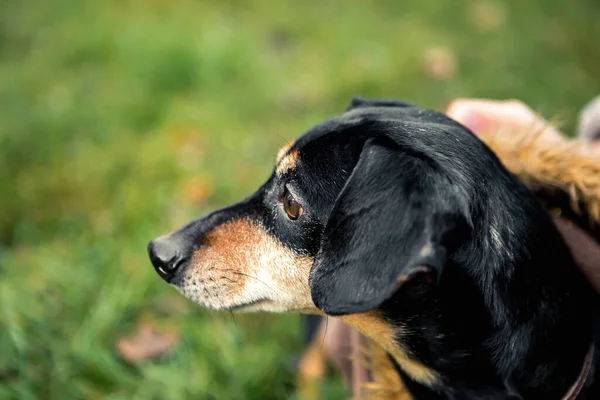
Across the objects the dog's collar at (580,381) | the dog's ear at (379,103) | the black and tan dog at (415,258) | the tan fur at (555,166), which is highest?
the dog's ear at (379,103)

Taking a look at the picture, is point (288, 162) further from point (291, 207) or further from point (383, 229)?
point (383, 229)

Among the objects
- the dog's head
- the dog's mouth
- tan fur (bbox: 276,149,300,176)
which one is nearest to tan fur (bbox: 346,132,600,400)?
the dog's head

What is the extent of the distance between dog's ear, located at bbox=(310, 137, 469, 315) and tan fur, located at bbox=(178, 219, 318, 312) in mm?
240

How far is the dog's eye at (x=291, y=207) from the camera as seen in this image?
5.27 feet

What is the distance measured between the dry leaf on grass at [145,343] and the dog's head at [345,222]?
2.46 ft

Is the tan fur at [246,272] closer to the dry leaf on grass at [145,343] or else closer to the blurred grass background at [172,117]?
the blurred grass background at [172,117]

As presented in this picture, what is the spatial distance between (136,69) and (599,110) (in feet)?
10.4

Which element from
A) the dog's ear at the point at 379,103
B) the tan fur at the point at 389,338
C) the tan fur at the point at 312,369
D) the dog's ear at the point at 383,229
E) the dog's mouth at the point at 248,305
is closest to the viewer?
the dog's ear at the point at 383,229

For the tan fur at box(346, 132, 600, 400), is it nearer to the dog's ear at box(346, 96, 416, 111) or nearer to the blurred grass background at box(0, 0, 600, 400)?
the dog's ear at box(346, 96, 416, 111)

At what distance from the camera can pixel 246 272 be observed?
5.57 feet

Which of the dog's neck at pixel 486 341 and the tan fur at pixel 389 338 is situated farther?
the tan fur at pixel 389 338

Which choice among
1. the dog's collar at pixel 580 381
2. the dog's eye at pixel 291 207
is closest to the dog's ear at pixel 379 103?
the dog's eye at pixel 291 207

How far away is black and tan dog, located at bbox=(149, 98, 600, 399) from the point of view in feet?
4.25

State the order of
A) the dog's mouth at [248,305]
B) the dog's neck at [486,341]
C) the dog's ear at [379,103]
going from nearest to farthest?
the dog's neck at [486,341] → the dog's mouth at [248,305] → the dog's ear at [379,103]
